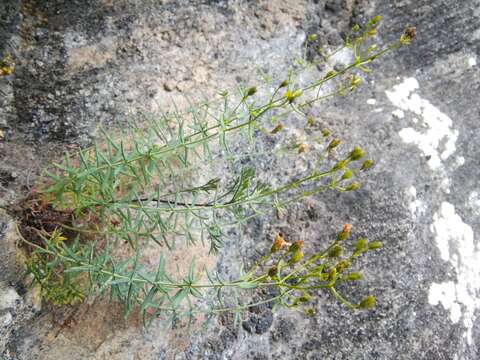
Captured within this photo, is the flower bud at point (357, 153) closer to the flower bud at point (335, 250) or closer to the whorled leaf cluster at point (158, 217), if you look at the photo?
the whorled leaf cluster at point (158, 217)

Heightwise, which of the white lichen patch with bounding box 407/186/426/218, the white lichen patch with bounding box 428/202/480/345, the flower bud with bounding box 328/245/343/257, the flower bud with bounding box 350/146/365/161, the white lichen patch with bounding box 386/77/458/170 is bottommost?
the white lichen patch with bounding box 428/202/480/345

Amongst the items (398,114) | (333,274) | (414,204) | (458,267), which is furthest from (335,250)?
(398,114)

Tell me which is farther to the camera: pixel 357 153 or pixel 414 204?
pixel 414 204

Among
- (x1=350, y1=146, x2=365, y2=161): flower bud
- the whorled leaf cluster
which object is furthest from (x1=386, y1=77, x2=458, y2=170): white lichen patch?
(x1=350, y1=146, x2=365, y2=161): flower bud

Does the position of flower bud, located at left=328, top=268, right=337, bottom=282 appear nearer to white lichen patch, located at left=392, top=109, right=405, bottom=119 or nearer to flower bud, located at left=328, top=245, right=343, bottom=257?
flower bud, located at left=328, top=245, right=343, bottom=257

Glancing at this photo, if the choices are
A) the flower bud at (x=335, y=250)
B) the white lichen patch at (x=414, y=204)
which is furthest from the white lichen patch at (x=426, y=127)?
the flower bud at (x=335, y=250)

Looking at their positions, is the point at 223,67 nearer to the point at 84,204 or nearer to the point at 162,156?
the point at 162,156

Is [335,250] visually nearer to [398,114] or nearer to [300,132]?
[300,132]

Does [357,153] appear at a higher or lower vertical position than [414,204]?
higher
